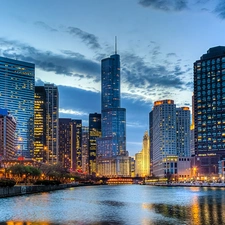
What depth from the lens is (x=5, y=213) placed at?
76.9m

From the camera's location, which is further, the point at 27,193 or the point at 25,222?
the point at 27,193

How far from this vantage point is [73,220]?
69.9 metres

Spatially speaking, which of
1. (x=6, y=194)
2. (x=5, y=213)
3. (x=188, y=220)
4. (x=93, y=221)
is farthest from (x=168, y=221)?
(x=6, y=194)

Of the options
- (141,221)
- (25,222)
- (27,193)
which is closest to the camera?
(25,222)

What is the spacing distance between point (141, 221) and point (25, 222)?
18138mm

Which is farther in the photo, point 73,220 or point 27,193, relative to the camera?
point 27,193

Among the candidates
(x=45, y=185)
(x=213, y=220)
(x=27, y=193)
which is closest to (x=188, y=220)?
(x=213, y=220)

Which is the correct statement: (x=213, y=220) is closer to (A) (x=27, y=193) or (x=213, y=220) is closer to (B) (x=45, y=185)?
(A) (x=27, y=193)

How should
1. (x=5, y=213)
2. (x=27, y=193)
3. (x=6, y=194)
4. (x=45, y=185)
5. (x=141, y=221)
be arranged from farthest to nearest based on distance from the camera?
(x=45, y=185) < (x=27, y=193) < (x=6, y=194) < (x=5, y=213) < (x=141, y=221)

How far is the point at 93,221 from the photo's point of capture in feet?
226

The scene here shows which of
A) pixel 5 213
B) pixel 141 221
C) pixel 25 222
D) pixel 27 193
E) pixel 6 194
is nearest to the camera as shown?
pixel 25 222

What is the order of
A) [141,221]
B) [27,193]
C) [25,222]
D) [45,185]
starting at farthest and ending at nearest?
[45,185] → [27,193] → [141,221] → [25,222]

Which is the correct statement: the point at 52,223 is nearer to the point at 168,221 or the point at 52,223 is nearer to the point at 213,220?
the point at 168,221

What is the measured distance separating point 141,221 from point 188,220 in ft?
26.0
